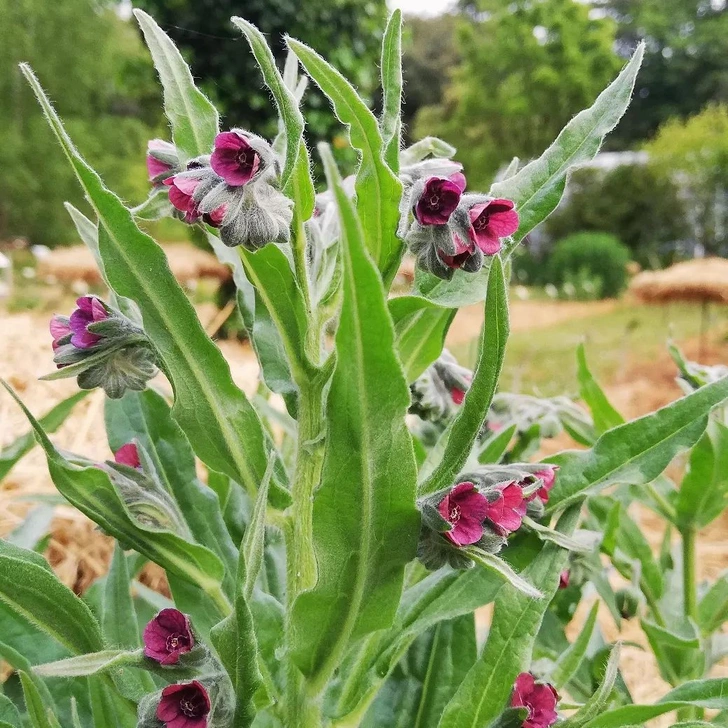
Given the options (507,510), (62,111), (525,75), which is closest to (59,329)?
(507,510)

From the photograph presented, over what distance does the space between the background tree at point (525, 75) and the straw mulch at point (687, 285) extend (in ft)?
24.0

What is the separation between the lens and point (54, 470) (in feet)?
1.72

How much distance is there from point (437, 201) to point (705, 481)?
0.61 m

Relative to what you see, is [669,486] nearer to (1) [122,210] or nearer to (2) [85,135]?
(1) [122,210]

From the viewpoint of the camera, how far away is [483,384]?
19.1 inches

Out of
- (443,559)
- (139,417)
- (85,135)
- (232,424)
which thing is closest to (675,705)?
(443,559)

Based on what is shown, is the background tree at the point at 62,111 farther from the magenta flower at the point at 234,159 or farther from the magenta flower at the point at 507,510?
the magenta flower at the point at 507,510

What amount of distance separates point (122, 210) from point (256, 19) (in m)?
3.79

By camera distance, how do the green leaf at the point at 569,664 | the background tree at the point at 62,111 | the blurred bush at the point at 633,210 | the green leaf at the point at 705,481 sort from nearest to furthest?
the green leaf at the point at 569,664, the green leaf at the point at 705,481, the background tree at the point at 62,111, the blurred bush at the point at 633,210

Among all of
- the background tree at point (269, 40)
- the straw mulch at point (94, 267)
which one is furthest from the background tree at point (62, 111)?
the background tree at point (269, 40)

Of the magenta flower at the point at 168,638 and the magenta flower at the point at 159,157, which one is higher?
the magenta flower at the point at 159,157

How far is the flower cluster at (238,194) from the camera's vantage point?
0.47 m

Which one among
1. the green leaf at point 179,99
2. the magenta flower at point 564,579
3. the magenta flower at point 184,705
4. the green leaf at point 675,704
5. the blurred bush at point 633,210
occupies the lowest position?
the green leaf at point 675,704

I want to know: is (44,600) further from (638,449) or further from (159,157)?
(638,449)
